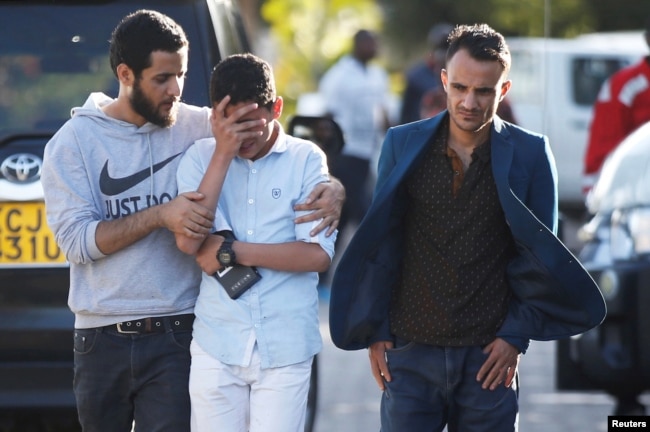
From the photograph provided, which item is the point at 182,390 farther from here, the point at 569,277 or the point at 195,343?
the point at 569,277

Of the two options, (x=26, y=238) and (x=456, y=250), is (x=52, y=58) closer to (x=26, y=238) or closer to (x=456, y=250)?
(x=26, y=238)

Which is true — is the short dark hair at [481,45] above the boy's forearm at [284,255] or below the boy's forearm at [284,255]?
above

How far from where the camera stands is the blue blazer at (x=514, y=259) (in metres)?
3.85

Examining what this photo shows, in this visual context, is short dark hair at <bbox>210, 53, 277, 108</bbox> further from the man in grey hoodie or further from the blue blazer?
the blue blazer

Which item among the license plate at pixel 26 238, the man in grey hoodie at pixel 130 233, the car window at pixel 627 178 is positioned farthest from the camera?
the car window at pixel 627 178

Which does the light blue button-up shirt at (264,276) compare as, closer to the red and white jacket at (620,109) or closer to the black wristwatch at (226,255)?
the black wristwatch at (226,255)

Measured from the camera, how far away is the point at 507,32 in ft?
88.5

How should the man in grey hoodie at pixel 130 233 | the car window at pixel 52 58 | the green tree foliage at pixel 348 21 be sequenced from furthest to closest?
1. the green tree foliage at pixel 348 21
2. the car window at pixel 52 58
3. the man in grey hoodie at pixel 130 233

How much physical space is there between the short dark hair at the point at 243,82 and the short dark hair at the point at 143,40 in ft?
0.58

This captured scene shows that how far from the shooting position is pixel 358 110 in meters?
12.1

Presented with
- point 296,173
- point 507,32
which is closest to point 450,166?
point 296,173

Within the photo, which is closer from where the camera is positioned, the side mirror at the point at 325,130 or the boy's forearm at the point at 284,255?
the boy's forearm at the point at 284,255

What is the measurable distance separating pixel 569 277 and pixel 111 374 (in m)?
Result: 1.40

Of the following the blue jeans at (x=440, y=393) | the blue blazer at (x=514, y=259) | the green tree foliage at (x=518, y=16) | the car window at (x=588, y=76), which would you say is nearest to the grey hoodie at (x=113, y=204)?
the blue blazer at (x=514, y=259)
